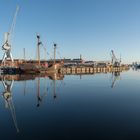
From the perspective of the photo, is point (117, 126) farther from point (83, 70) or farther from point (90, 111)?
point (83, 70)

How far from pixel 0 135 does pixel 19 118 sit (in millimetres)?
5133

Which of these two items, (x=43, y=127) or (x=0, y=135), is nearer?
(x=0, y=135)

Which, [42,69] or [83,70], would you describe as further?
[83,70]

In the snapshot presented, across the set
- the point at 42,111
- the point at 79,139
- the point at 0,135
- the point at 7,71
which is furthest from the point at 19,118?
the point at 7,71

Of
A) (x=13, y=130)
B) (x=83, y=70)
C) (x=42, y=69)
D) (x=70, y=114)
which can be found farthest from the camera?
(x=83, y=70)

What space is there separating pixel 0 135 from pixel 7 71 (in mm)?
87487

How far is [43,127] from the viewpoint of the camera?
733 inches

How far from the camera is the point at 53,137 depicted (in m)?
16.2

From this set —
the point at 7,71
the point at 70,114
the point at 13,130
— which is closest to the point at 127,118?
the point at 70,114

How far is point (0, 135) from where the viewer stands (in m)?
16.8

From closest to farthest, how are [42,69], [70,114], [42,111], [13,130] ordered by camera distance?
[13,130] < [70,114] < [42,111] < [42,69]

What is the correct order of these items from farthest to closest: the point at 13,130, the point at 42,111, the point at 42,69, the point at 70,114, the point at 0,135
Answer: the point at 42,69 < the point at 42,111 < the point at 70,114 < the point at 13,130 < the point at 0,135

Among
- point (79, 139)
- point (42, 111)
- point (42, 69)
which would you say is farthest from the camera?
point (42, 69)

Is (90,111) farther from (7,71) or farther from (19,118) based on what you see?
(7,71)
